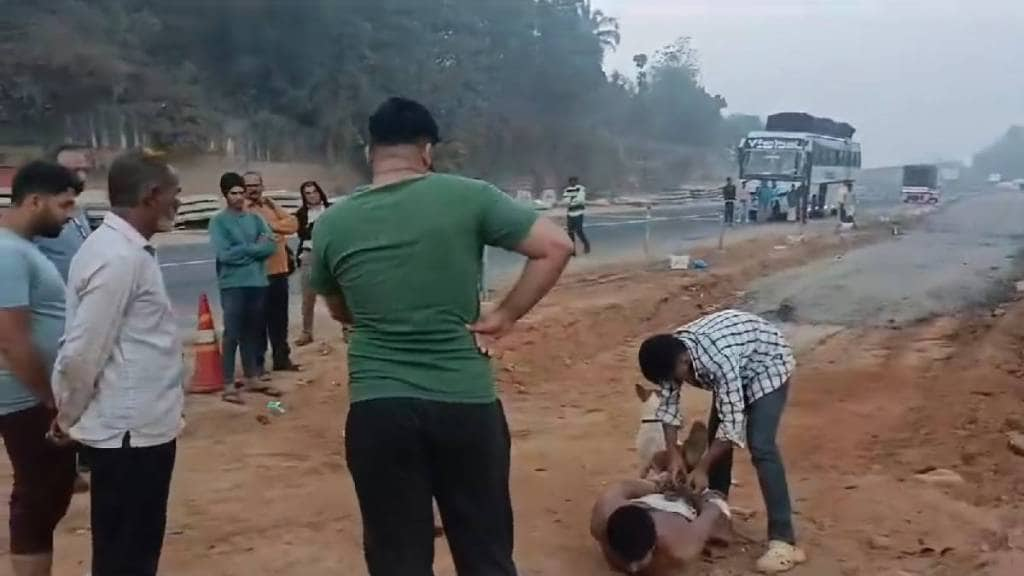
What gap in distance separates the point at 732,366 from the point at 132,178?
8.43 feet

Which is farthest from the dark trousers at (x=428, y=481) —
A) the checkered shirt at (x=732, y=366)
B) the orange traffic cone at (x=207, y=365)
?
the orange traffic cone at (x=207, y=365)

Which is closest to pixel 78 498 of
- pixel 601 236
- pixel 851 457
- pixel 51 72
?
pixel 851 457

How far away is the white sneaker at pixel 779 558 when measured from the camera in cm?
513

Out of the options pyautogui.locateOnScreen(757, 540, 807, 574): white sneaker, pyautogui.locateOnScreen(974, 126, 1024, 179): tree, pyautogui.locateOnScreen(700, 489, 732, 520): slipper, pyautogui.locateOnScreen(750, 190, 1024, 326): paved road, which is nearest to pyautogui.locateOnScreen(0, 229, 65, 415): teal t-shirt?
pyautogui.locateOnScreen(700, 489, 732, 520): slipper

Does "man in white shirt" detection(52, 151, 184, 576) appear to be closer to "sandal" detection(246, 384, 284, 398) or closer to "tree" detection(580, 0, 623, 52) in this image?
"sandal" detection(246, 384, 284, 398)

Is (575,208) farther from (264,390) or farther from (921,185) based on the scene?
(921,185)

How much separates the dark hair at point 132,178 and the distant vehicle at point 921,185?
5649 cm

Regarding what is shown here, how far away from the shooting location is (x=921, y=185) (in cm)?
5766

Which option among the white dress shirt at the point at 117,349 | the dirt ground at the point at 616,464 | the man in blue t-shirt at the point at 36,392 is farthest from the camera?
the dirt ground at the point at 616,464

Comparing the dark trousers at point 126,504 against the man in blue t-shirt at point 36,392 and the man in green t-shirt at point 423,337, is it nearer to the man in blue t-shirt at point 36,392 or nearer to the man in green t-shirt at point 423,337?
the man in blue t-shirt at point 36,392

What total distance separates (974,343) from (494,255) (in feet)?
32.0

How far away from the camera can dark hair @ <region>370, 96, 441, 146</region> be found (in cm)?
312

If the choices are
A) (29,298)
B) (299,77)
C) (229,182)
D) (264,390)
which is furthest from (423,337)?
(299,77)

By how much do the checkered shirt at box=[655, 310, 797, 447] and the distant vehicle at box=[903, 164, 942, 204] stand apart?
5432cm
